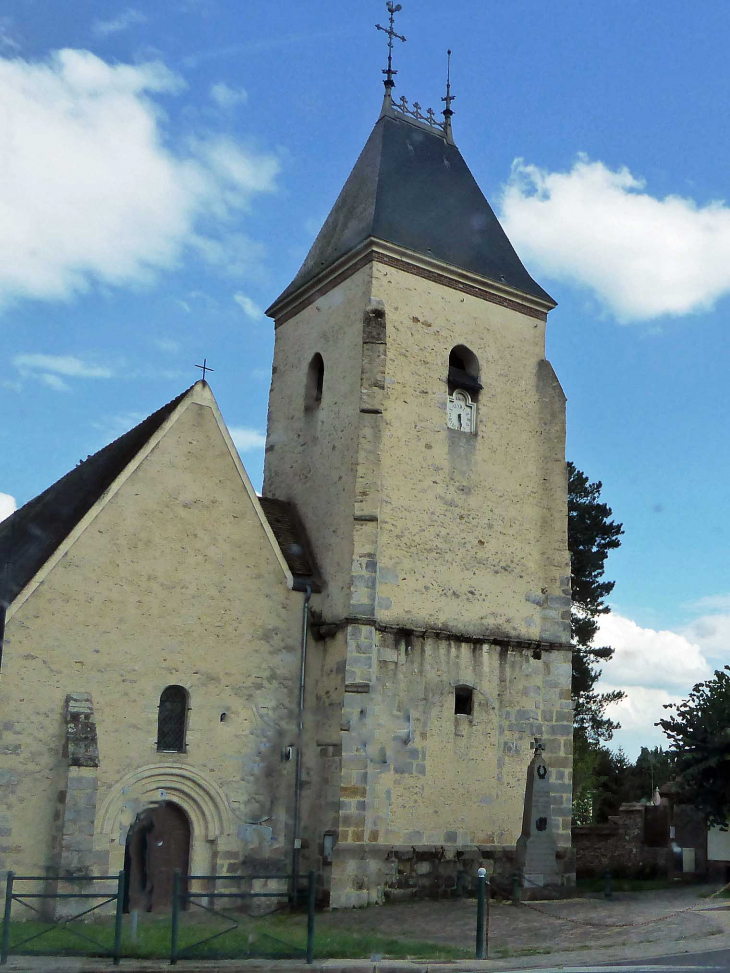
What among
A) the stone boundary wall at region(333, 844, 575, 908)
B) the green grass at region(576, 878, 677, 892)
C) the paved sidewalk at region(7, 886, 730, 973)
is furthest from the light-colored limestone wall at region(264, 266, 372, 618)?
the green grass at region(576, 878, 677, 892)

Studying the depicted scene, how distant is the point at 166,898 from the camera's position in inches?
629

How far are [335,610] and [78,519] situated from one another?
15.3 feet

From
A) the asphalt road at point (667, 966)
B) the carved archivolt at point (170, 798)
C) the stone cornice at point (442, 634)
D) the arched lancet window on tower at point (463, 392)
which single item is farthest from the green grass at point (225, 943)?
the arched lancet window on tower at point (463, 392)

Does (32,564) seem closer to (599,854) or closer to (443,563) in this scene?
(443,563)

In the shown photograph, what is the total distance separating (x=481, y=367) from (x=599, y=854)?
36.7 feet

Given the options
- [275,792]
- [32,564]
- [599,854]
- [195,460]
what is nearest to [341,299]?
[195,460]

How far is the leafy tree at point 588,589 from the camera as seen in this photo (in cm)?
3047

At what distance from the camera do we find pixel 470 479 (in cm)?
2008

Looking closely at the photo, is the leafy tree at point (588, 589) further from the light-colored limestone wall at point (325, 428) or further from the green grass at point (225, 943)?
the green grass at point (225, 943)

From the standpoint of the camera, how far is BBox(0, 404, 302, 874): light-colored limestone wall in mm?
15648

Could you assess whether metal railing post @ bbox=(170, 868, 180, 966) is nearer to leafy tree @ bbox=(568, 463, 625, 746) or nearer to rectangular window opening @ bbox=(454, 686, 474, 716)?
rectangular window opening @ bbox=(454, 686, 474, 716)

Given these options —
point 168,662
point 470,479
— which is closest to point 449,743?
point 470,479

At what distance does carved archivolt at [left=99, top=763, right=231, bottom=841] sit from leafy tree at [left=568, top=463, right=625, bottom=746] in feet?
52.4

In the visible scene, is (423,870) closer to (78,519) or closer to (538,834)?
(538,834)
